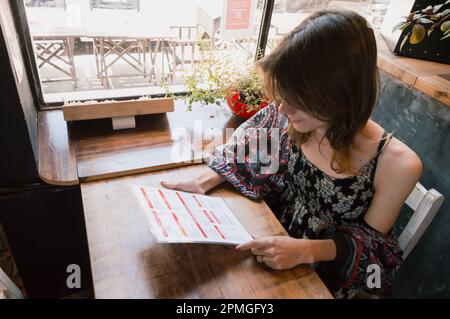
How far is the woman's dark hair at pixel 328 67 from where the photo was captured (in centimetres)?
75

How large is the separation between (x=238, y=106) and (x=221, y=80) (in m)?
0.14

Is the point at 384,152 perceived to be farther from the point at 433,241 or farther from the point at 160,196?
the point at 160,196

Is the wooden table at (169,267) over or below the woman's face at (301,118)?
below

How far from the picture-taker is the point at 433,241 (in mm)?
1178

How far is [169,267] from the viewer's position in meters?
0.82

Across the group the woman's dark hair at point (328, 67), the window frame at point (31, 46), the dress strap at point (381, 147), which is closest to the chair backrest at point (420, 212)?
the dress strap at point (381, 147)

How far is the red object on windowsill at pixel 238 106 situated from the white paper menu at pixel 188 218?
1.77ft

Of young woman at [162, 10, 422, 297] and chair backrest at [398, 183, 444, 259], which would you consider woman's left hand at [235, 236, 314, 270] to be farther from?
chair backrest at [398, 183, 444, 259]

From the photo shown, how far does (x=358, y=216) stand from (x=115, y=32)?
1186mm

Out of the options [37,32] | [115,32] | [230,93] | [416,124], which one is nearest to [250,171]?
[230,93]

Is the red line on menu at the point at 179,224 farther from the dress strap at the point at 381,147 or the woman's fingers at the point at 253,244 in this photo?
the dress strap at the point at 381,147

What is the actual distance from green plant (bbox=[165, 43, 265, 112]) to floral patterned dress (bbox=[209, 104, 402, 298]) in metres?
0.24

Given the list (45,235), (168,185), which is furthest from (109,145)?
(45,235)

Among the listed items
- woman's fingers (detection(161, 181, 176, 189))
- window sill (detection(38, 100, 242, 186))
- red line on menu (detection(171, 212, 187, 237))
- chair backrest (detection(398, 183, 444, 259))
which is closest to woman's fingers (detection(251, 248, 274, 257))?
red line on menu (detection(171, 212, 187, 237))
